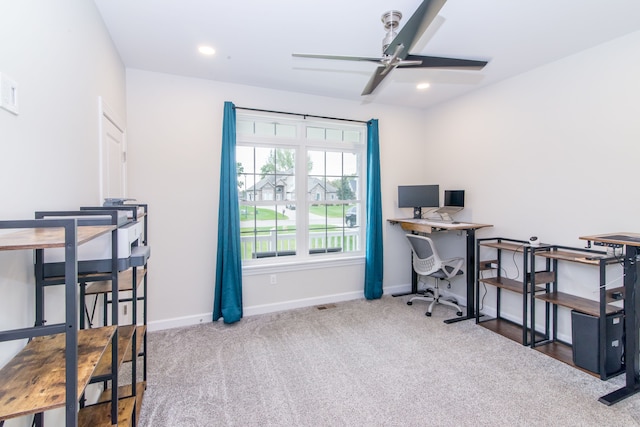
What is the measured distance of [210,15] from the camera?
7.07 ft

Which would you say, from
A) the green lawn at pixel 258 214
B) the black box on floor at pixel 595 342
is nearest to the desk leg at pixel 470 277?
the black box on floor at pixel 595 342

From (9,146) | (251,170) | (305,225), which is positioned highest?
(251,170)

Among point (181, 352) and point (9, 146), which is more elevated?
point (9, 146)

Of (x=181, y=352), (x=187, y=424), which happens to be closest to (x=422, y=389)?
(x=187, y=424)

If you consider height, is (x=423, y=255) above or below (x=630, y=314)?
above

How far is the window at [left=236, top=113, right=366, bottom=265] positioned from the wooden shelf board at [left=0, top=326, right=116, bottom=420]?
8.05 ft

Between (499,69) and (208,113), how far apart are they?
10.1ft

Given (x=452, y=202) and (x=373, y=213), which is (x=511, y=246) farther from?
(x=373, y=213)

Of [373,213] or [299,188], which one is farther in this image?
[373,213]

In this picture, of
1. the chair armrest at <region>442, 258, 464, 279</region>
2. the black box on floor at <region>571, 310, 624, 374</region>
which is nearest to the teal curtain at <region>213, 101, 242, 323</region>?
the chair armrest at <region>442, 258, 464, 279</region>

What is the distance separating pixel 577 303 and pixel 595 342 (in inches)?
13.2

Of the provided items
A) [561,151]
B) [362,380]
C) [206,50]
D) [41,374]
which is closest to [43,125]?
[41,374]

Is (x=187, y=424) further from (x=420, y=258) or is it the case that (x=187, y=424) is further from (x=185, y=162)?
(x=420, y=258)

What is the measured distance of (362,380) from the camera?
89.5 inches
